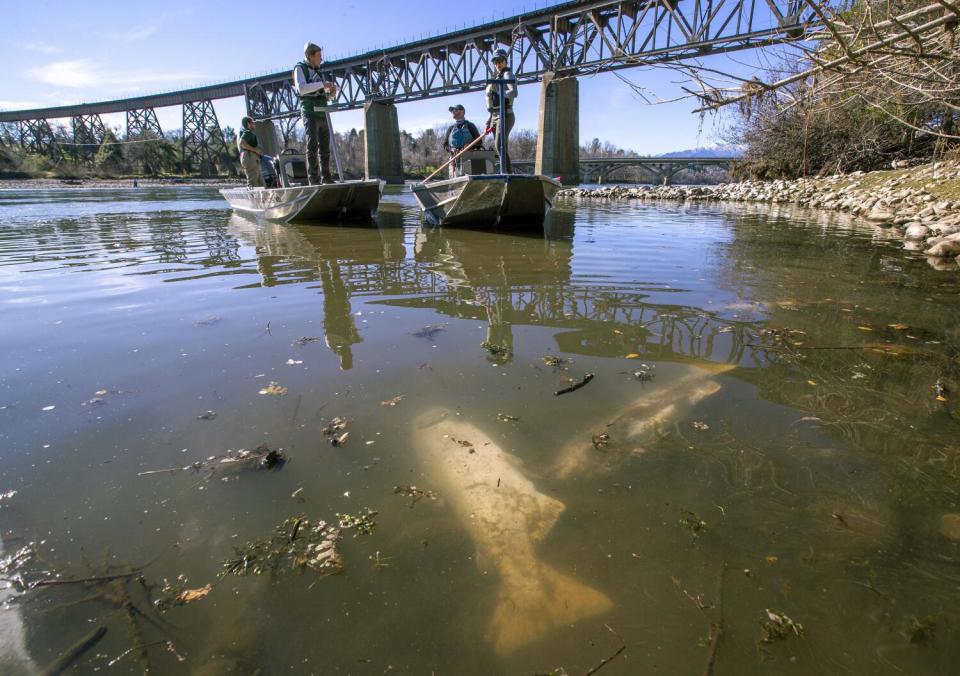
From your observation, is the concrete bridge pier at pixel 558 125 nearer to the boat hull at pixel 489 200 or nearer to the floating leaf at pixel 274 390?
the boat hull at pixel 489 200

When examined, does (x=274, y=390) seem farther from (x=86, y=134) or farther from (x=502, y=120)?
(x=86, y=134)

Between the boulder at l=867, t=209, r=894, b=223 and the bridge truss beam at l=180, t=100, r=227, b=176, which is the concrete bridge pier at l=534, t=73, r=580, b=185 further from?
the bridge truss beam at l=180, t=100, r=227, b=176

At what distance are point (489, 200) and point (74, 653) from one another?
885 cm

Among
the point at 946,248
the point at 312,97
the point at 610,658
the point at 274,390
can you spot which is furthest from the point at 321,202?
the point at 946,248

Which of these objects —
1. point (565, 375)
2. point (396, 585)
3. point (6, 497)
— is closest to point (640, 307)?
point (565, 375)

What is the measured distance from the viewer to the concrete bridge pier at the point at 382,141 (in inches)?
1731

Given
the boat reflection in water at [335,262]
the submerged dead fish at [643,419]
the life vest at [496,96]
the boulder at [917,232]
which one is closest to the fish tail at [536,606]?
the submerged dead fish at [643,419]

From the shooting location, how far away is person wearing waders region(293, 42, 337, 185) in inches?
340

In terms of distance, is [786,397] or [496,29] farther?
[496,29]

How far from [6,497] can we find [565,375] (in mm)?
2578

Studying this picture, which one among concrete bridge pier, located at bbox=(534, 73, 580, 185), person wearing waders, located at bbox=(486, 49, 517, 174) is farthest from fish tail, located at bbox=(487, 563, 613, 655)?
concrete bridge pier, located at bbox=(534, 73, 580, 185)

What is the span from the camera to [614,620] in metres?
1.32

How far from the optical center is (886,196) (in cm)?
1342

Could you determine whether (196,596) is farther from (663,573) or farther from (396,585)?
(663,573)
